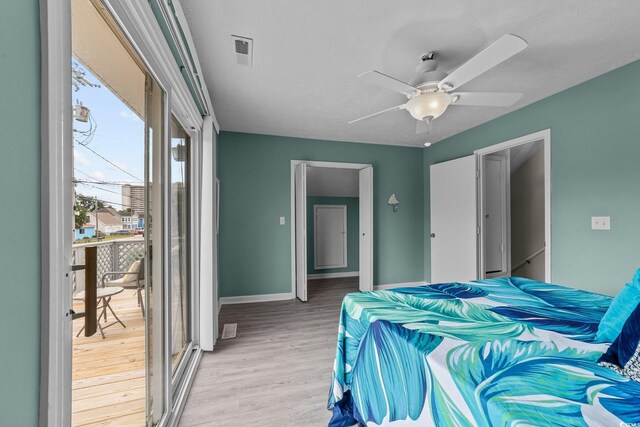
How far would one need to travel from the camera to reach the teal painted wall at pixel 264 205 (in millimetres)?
3842

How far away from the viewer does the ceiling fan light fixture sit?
1907 millimetres

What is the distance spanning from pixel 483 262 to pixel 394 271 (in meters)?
1.41

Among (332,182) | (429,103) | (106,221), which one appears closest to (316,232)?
(332,182)

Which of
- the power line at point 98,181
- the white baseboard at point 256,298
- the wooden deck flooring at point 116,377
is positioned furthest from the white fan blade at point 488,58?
the white baseboard at point 256,298

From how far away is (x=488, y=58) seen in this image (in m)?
1.49

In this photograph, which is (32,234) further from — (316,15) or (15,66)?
(316,15)

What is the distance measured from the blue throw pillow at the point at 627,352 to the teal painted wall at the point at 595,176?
6.42ft

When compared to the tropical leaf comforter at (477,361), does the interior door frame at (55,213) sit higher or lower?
higher

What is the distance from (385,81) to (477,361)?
5.18 feet

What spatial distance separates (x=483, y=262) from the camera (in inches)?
138

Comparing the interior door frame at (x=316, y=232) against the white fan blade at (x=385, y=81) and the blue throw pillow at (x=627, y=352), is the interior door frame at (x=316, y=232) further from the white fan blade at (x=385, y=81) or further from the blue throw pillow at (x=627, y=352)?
the blue throw pillow at (x=627, y=352)

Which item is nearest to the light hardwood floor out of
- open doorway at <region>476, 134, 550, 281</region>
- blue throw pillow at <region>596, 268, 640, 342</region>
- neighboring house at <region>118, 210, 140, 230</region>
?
neighboring house at <region>118, 210, 140, 230</region>

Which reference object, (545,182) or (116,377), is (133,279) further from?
(545,182)

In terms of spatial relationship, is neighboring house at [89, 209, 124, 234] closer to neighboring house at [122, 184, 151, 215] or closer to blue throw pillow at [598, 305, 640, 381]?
neighboring house at [122, 184, 151, 215]
